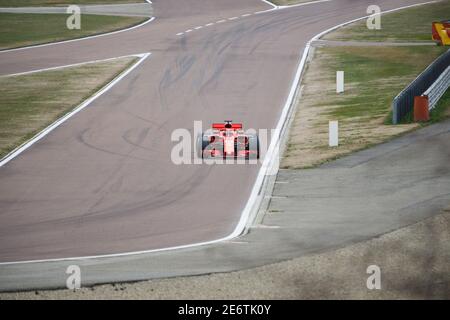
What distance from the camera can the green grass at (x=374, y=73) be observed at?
126 ft

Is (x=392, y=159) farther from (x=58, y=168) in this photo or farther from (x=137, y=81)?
(x=137, y=81)

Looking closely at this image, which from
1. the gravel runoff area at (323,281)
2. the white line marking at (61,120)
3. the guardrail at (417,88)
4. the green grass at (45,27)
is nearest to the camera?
the gravel runoff area at (323,281)

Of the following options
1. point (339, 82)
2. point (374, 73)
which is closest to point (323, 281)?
point (339, 82)

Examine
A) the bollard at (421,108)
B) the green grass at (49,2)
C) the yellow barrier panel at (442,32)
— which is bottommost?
the bollard at (421,108)

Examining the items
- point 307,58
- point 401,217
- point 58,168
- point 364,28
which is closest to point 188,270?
point 401,217

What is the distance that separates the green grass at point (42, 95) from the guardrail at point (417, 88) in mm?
12290

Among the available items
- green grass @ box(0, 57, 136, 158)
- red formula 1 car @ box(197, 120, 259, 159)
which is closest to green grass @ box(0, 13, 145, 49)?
green grass @ box(0, 57, 136, 158)

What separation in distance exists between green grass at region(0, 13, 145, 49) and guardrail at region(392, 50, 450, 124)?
24.8m

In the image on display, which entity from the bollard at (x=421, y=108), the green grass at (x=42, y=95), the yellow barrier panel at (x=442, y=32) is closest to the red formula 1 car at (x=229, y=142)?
the green grass at (x=42, y=95)

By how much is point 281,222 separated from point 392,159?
7.22 meters

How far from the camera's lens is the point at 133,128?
35.2m

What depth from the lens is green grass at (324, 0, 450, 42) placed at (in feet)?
183

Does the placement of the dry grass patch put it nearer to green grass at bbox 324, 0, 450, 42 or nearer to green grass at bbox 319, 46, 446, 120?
green grass at bbox 319, 46, 446, 120

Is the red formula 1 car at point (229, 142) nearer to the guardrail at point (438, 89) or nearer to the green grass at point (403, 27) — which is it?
the guardrail at point (438, 89)
